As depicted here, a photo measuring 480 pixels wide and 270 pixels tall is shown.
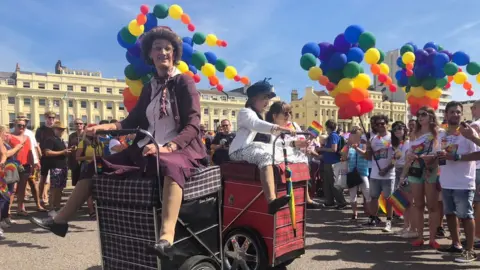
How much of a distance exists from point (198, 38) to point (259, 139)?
265 inches

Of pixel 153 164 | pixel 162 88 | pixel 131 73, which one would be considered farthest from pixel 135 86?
pixel 153 164

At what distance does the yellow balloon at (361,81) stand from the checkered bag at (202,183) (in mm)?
6694

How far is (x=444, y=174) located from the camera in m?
4.73

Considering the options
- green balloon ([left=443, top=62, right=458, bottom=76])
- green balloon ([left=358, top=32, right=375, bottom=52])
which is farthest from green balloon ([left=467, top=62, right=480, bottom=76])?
green balloon ([left=358, top=32, right=375, bottom=52])

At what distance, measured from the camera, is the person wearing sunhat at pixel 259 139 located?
3.65 m

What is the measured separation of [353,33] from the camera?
9.20 meters

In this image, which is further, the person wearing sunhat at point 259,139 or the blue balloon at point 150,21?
the blue balloon at point 150,21

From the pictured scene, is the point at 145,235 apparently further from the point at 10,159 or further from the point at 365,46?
the point at 365,46

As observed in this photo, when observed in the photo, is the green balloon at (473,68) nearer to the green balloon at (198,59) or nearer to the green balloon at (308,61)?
the green balloon at (308,61)

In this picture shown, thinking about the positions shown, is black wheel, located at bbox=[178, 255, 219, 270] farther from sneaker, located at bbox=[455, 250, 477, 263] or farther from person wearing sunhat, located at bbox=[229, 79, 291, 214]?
sneaker, located at bbox=[455, 250, 477, 263]

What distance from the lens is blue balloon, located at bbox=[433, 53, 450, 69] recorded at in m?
10.0

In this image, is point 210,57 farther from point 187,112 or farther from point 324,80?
point 187,112

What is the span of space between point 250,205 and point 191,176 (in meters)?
1.30

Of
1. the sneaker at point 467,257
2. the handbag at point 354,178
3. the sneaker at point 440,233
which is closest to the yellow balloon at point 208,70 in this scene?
the handbag at point 354,178
